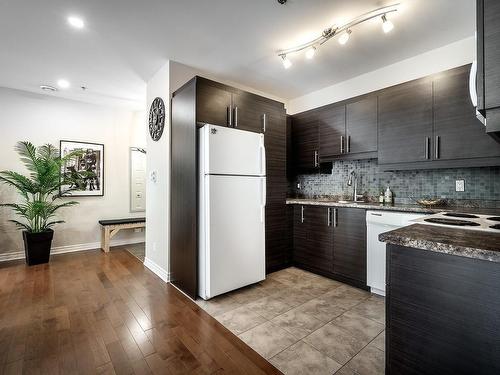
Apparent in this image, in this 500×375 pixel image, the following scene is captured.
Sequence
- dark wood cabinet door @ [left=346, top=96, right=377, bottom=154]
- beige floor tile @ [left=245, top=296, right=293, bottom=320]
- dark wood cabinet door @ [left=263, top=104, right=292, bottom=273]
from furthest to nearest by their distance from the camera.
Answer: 1. dark wood cabinet door @ [left=263, top=104, right=292, bottom=273]
2. dark wood cabinet door @ [left=346, top=96, right=377, bottom=154]
3. beige floor tile @ [left=245, top=296, right=293, bottom=320]

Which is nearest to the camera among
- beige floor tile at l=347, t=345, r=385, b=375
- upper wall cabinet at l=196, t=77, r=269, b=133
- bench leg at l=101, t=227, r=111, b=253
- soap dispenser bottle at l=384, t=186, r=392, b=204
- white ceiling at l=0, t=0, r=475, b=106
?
beige floor tile at l=347, t=345, r=385, b=375

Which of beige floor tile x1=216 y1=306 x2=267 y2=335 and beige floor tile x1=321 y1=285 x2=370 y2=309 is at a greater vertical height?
beige floor tile x1=216 y1=306 x2=267 y2=335

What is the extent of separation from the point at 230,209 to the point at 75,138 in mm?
3574

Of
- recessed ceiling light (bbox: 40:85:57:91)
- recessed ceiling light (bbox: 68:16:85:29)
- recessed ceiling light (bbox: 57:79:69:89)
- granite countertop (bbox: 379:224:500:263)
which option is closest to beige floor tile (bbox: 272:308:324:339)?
granite countertop (bbox: 379:224:500:263)

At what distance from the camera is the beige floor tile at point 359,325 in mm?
1906

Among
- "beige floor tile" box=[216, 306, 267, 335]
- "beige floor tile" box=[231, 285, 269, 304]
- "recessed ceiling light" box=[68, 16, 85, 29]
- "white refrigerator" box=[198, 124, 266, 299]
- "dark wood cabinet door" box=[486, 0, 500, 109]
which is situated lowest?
"beige floor tile" box=[231, 285, 269, 304]

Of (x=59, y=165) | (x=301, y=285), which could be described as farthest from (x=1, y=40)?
(x=301, y=285)

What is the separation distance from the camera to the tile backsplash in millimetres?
2447

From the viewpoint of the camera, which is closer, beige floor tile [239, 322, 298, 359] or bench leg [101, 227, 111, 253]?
beige floor tile [239, 322, 298, 359]

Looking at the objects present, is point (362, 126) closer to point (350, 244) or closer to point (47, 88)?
point (350, 244)

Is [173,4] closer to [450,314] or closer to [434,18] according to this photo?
[434,18]

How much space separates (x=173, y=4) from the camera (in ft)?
6.86

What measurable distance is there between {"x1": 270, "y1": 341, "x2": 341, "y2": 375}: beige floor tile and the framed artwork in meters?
4.27

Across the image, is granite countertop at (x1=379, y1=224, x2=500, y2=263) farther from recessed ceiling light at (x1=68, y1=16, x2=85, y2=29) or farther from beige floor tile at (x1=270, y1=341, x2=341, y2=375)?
recessed ceiling light at (x1=68, y1=16, x2=85, y2=29)
